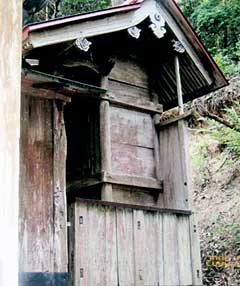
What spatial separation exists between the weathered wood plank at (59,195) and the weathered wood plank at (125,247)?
66cm

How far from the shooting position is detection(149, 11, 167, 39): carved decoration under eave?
6.27 metres

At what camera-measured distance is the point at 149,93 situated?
22.7ft

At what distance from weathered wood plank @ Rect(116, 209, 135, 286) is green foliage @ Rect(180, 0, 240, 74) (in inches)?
341

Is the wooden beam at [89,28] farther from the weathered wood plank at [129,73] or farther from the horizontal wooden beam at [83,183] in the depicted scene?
the horizontal wooden beam at [83,183]

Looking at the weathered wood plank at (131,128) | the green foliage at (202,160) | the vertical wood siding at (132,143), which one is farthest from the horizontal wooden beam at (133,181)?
the green foliage at (202,160)

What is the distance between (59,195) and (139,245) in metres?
1.12

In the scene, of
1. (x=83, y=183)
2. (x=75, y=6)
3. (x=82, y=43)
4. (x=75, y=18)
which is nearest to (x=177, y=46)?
(x=82, y=43)

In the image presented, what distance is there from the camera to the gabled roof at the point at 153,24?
16.9ft

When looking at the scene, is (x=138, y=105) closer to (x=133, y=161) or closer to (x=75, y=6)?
(x=133, y=161)

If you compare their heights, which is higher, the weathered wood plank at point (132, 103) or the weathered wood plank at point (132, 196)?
the weathered wood plank at point (132, 103)

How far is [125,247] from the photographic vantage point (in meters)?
5.40

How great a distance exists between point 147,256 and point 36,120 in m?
1.94

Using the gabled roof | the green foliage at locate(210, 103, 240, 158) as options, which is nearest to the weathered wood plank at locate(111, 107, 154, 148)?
the gabled roof

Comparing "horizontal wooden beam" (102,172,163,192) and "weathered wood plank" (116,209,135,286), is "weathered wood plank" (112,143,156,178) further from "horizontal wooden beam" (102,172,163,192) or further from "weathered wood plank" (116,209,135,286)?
"weathered wood plank" (116,209,135,286)
